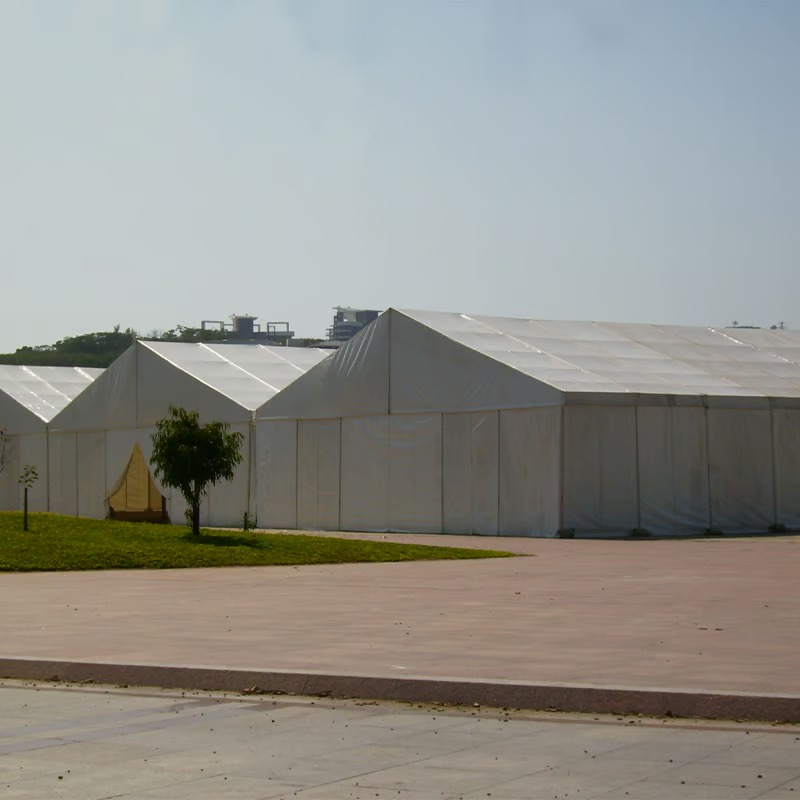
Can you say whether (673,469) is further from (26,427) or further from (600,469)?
(26,427)

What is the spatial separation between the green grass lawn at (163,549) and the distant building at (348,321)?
109m

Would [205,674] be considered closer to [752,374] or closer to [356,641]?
[356,641]

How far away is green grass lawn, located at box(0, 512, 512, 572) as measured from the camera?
77.1 ft

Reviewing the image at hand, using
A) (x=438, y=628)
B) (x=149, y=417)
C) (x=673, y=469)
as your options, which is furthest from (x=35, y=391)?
(x=438, y=628)

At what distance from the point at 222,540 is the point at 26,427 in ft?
77.9

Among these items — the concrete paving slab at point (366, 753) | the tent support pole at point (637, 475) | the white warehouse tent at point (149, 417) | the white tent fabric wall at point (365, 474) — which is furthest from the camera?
the white warehouse tent at point (149, 417)

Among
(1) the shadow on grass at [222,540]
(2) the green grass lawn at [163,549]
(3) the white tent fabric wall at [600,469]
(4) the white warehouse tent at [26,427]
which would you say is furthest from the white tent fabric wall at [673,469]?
(4) the white warehouse tent at [26,427]

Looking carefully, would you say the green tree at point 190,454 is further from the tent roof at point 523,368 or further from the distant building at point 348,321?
the distant building at point 348,321

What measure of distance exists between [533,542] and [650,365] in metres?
7.36

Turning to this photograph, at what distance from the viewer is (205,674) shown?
1011 cm

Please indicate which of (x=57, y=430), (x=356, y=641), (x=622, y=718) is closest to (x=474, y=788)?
(x=622, y=718)

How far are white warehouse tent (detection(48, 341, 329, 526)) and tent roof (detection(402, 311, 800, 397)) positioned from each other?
7907mm

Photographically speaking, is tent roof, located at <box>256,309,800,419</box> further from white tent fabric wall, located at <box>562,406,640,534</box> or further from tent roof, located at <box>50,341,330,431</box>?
tent roof, located at <box>50,341,330,431</box>

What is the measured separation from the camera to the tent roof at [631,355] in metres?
33.3
